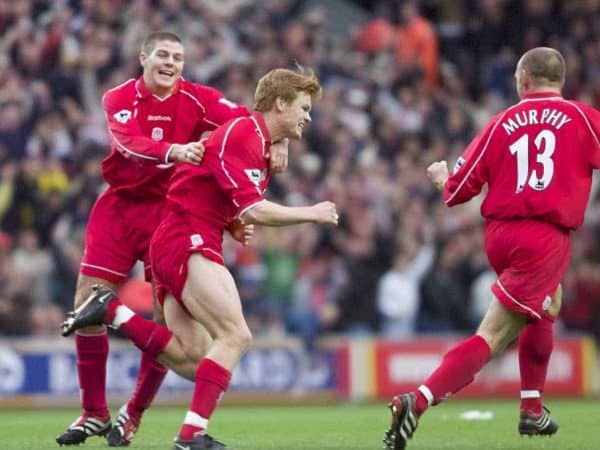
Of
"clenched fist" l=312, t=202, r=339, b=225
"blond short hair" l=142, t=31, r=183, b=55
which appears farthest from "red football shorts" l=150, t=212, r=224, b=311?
"blond short hair" l=142, t=31, r=183, b=55

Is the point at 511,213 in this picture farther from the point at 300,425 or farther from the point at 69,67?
the point at 69,67

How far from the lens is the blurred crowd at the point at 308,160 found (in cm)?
1609

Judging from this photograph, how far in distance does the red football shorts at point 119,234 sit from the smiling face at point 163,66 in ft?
2.27

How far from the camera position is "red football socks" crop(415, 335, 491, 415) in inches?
325

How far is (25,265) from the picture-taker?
1573cm

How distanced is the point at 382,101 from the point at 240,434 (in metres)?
9.84

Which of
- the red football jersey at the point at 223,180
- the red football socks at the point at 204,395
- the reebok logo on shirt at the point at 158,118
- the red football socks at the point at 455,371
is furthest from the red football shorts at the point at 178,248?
the red football socks at the point at 455,371

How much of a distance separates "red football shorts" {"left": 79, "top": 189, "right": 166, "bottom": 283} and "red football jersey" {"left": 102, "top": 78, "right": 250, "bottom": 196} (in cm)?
9

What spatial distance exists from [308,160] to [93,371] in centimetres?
870

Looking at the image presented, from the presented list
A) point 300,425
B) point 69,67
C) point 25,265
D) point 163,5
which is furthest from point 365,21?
point 300,425

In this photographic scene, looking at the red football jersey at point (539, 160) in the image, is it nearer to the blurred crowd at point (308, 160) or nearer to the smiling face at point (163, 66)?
the smiling face at point (163, 66)

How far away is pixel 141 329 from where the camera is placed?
8859 millimetres

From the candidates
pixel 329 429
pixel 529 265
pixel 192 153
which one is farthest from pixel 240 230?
pixel 329 429

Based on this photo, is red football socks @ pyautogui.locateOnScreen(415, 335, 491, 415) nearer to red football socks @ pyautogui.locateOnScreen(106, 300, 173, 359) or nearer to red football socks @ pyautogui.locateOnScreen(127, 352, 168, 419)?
red football socks @ pyautogui.locateOnScreen(106, 300, 173, 359)
